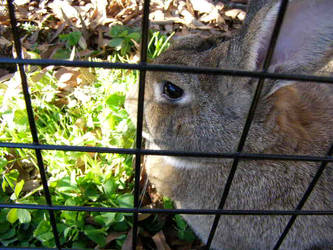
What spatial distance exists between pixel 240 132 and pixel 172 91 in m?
0.33

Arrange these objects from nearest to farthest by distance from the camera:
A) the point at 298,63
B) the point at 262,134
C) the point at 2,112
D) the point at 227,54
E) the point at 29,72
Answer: the point at 298,63 < the point at 227,54 < the point at 262,134 < the point at 2,112 < the point at 29,72

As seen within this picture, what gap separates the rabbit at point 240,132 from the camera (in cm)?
130

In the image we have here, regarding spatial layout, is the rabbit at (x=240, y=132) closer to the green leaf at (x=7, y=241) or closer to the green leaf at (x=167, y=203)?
the green leaf at (x=167, y=203)

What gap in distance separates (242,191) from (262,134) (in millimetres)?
307

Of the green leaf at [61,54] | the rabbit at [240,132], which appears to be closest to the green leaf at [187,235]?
the rabbit at [240,132]

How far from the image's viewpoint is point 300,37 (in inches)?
42.2

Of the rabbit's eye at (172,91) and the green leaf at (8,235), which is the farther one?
the green leaf at (8,235)

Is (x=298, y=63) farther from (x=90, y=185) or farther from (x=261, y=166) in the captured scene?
(x=90, y=185)

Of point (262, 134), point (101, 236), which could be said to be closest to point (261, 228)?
point (262, 134)

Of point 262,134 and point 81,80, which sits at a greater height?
point 262,134

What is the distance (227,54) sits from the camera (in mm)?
1238

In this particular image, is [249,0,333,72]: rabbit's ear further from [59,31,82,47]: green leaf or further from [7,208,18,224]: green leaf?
[59,31,82,47]: green leaf

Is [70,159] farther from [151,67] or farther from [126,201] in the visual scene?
[151,67]

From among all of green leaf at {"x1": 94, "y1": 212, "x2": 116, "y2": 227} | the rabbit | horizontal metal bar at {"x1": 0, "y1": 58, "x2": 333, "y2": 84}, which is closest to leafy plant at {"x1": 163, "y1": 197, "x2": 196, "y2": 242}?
the rabbit
